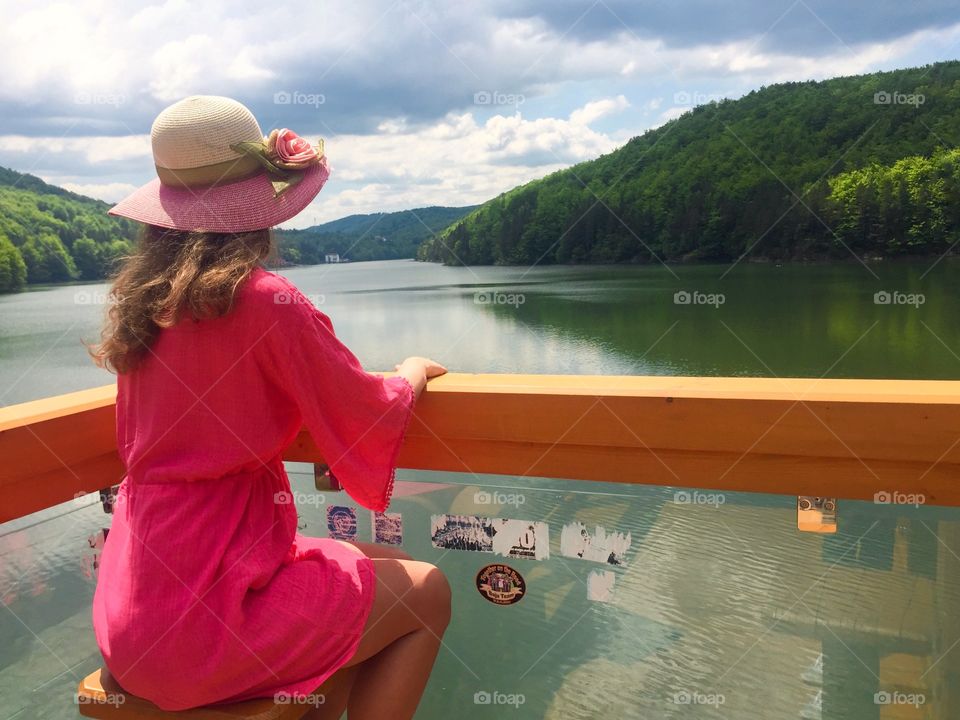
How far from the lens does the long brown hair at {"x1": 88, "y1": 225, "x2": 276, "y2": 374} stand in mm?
1163

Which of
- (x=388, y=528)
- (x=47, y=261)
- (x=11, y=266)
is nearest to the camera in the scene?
(x=388, y=528)

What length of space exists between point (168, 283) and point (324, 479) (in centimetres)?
57

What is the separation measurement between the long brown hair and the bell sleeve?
14 cm

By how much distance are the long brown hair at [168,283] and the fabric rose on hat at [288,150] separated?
0.43ft

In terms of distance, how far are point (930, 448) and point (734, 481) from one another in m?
0.30

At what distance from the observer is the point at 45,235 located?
18.5 m

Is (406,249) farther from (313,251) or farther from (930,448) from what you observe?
(930,448)

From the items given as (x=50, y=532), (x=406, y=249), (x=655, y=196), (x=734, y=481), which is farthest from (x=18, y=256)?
(x=655, y=196)

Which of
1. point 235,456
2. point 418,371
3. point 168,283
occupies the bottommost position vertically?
point 235,456

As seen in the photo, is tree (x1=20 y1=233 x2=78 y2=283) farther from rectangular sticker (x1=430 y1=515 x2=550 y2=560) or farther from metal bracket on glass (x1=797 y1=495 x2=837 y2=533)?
metal bracket on glass (x1=797 y1=495 x2=837 y2=533)

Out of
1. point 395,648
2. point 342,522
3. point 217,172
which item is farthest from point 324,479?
point 217,172

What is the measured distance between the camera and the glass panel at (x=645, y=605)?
49.0 inches

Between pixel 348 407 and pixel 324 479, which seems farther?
pixel 324 479

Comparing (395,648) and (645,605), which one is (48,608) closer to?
(395,648)
